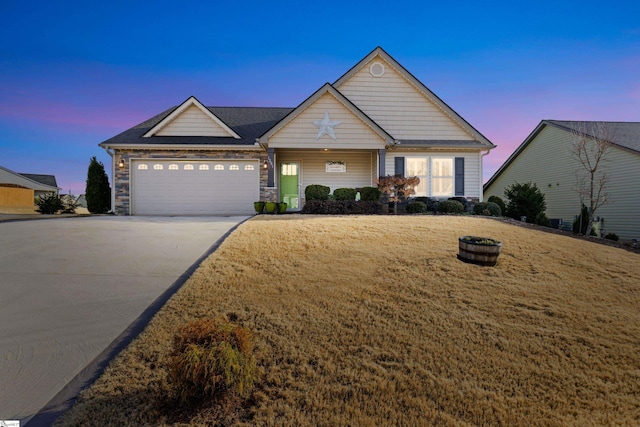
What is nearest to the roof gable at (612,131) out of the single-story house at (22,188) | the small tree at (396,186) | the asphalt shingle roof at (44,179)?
the small tree at (396,186)

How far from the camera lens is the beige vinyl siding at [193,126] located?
15.0 metres

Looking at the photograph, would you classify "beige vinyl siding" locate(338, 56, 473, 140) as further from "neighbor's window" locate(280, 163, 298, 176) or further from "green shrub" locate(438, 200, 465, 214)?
"neighbor's window" locate(280, 163, 298, 176)

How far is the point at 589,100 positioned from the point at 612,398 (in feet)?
86.4

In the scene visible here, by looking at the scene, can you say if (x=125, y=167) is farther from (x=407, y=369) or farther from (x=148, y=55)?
(x=407, y=369)

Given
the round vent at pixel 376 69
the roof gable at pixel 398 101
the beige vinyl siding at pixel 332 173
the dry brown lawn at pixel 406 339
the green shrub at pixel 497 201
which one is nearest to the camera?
the dry brown lawn at pixel 406 339

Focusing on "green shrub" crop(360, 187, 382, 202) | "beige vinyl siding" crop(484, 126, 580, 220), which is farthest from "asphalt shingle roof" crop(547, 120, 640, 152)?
"green shrub" crop(360, 187, 382, 202)

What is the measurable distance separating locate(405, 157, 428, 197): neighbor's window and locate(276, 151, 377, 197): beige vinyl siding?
185 centimetres

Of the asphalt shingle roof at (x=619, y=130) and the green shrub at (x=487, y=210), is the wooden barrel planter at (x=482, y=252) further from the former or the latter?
the asphalt shingle roof at (x=619, y=130)

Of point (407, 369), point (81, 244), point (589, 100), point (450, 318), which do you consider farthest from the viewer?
point (589, 100)

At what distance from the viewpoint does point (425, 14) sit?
15797 mm

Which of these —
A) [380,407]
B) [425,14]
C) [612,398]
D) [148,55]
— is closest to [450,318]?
[612,398]

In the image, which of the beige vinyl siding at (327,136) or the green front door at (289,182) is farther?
the green front door at (289,182)

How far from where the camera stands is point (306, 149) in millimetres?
15125

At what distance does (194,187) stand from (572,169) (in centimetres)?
2207
